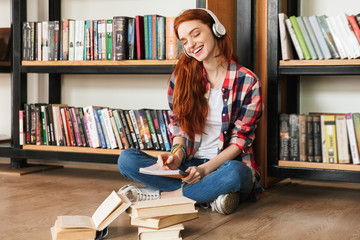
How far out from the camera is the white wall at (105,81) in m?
2.78

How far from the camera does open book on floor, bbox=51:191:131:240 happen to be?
1.40m

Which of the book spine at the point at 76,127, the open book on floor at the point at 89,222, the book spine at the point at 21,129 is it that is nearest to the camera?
the open book on floor at the point at 89,222

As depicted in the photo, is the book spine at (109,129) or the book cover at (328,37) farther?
the book spine at (109,129)

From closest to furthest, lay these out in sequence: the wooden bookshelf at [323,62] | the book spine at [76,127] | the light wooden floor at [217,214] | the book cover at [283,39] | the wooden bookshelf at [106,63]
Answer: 1. the light wooden floor at [217,214]
2. the wooden bookshelf at [323,62]
3. the book cover at [283,39]
4. the wooden bookshelf at [106,63]
5. the book spine at [76,127]

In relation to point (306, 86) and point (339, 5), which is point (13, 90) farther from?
point (339, 5)

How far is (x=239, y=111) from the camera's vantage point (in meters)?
1.98

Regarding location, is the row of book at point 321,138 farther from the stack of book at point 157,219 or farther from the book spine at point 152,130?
the stack of book at point 157,219

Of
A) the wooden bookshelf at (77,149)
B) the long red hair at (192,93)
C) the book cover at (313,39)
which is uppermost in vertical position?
the book cover at (313,39)

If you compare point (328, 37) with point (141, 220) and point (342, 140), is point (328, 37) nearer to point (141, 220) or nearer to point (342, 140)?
→ point (342, 140)

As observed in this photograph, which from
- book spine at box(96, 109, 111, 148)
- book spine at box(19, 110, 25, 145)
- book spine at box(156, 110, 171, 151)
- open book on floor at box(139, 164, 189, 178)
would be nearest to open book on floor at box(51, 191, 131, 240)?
open book on floor at box(139, 164, 189, 178)

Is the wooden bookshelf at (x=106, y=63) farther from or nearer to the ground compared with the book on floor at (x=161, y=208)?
farther from the ground

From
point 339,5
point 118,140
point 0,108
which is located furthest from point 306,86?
point 0,108

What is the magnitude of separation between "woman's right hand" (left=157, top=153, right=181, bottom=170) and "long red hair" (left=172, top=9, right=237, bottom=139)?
0.14 metres

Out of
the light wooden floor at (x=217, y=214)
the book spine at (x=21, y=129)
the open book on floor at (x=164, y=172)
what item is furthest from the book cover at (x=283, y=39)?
the book spine at (x=21, y=129)
